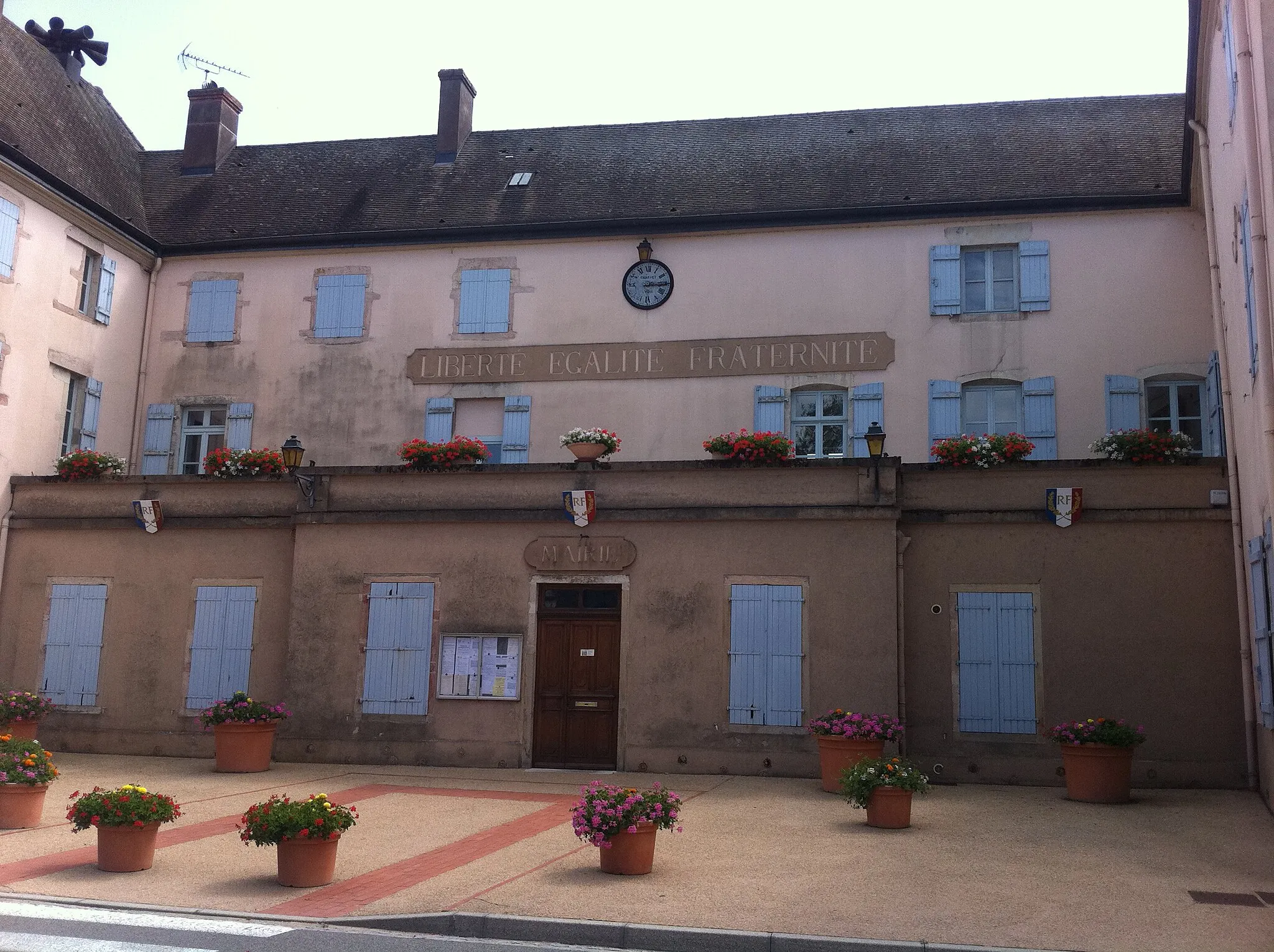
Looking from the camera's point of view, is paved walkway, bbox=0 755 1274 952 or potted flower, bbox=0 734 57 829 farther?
potted flower, bbox=0 734 57 829

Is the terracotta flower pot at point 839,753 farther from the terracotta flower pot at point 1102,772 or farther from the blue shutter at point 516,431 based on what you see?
the blue shutter at point 516,431

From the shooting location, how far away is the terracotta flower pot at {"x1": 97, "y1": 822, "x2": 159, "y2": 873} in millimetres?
8156

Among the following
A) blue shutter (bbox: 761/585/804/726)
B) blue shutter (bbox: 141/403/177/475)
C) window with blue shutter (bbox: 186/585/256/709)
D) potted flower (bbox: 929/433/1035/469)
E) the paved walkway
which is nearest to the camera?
the paved walkway

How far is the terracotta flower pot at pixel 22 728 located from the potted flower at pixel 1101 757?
11.4 metres

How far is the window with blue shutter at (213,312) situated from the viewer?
1856 cm

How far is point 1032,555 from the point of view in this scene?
13.4 metres

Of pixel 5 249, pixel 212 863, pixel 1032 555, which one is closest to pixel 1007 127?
pixel 1032 555

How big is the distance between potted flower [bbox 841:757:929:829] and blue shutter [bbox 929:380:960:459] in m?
7.12

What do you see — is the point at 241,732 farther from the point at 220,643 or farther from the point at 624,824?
the point at 624,824

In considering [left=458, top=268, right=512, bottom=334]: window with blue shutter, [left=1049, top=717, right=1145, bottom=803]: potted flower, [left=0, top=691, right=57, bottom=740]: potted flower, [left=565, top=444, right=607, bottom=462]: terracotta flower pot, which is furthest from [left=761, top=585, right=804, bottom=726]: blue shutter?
[left=0, top=691, right=57, bottom=740]: potted flower

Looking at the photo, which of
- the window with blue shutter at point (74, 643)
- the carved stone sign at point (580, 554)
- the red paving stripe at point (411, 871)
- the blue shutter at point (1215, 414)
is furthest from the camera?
the window with blue shutter at point (74, 643)

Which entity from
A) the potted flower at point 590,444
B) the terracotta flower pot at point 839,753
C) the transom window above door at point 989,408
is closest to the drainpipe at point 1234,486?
the transom window above door at point 989,408

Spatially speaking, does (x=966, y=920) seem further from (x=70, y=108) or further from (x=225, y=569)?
(x=70, y=108)

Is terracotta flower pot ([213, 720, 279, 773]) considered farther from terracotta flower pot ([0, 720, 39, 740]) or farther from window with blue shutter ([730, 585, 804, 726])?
window with blue shutter ([730, 585, 804, 726])
